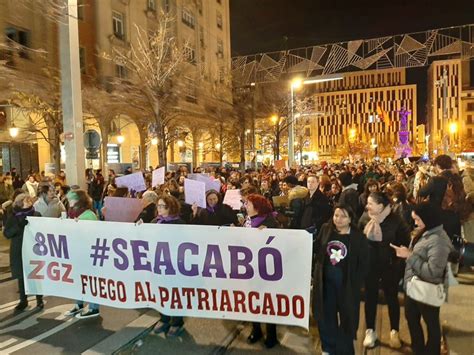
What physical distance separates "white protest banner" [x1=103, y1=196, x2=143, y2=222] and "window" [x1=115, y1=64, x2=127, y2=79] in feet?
80.6

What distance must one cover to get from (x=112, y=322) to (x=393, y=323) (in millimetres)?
3659

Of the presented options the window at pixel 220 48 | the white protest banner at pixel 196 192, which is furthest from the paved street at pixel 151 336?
the window at pixel 220 48

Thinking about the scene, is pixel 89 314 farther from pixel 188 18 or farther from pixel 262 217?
pixel 188 18

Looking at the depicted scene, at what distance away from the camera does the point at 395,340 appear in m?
4.96

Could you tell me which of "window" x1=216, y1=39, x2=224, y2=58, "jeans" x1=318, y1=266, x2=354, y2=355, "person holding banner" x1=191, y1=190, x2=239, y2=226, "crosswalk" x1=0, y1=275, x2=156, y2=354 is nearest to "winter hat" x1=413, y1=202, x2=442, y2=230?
"jeans" x1=318, y1=266, x2=354, y2=355

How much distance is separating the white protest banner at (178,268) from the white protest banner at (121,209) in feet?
4.78

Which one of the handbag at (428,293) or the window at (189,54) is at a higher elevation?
the window at (189,54)

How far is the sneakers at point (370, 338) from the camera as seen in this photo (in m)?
4.91

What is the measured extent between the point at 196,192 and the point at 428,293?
3906mm

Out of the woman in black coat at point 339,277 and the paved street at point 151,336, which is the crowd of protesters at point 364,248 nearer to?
the woman in black coat at point 339,277

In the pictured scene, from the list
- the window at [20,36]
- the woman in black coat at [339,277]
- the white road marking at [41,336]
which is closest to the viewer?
the woman in black coat at [339,277]

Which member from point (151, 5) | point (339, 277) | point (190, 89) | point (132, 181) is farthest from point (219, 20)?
point (339, 277)

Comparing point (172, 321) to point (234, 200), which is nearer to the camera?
point (172, 321)

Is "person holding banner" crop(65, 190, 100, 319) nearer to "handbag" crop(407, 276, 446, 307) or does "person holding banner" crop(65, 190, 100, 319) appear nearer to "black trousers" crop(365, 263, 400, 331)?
"black trousers" crop(365, 263, 400, 331)
